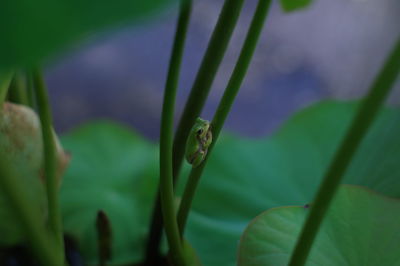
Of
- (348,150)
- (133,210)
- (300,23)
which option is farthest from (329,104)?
(300,23)

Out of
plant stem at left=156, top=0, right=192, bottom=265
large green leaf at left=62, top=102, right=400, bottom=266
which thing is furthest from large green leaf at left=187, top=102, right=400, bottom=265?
plant stem at left=156, top=0, right=192, bottom=265

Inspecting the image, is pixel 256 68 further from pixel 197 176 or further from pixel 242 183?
pixel 197 176

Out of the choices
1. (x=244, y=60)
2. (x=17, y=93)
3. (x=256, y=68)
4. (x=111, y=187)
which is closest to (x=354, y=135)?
(x=244, y=60)

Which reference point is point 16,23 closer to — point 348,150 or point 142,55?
point 348,150

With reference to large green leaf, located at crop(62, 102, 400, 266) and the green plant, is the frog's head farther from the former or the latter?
large green leaf, located at crop(62, 102, 400, 266)

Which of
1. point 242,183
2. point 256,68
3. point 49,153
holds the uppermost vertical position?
point 49,153

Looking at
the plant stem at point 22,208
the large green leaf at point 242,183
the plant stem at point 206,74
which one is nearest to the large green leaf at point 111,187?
the large green leaf at point 242,183

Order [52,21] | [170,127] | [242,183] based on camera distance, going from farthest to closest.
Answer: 1. [242,183]
2. [170,127]
3. [52,21]
